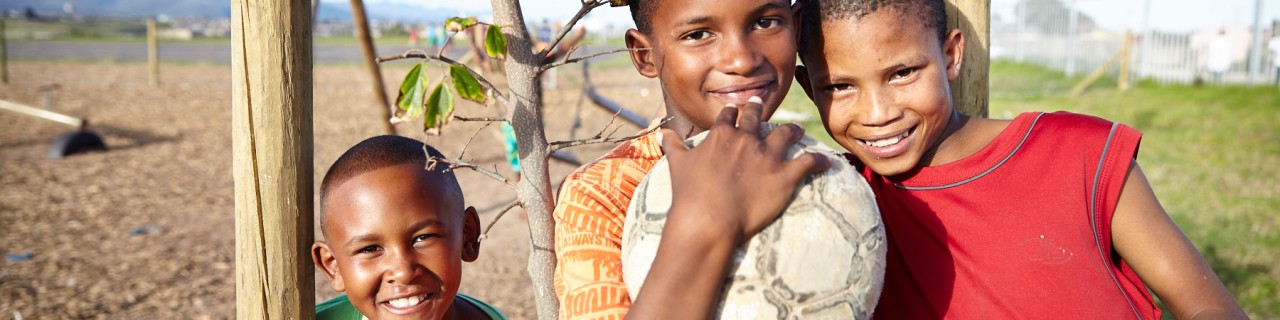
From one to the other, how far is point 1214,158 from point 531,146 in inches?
395

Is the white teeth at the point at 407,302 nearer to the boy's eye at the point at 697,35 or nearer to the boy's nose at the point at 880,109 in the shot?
the boy's eye at the point at 697,35

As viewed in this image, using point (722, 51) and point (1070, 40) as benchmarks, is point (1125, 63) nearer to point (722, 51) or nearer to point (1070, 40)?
point (1070, 40)

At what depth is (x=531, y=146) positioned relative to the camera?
2.10 m

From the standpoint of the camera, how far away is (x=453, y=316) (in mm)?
2543

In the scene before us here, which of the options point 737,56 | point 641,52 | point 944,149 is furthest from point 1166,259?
point 641,52

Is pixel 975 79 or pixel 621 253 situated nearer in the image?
pixel 621 253

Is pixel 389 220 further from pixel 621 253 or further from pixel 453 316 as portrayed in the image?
pixel 621 253

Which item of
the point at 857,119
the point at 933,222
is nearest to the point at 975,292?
the point at 933,222

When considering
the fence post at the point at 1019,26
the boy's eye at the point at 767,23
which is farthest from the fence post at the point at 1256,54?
the boy's eye at the point at 767,23

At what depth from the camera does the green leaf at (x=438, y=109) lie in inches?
80.7

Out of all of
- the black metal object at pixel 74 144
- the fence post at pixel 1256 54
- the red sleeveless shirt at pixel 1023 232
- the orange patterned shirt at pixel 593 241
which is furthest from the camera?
the fence post at pixel 1256 54

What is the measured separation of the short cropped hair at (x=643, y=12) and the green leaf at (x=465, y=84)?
1.31ft

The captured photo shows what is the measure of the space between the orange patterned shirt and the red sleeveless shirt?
67 centimetres

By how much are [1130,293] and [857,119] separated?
26.4 inches
